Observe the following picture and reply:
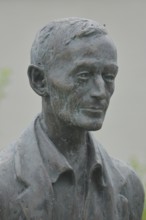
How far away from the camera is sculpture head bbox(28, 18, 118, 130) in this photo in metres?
5.47

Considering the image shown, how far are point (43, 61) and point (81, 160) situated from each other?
21.2 inches

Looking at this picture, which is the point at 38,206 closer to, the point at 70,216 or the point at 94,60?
the point at 70,216

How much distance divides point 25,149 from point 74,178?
0.27 metres

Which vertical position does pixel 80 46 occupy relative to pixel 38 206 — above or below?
above

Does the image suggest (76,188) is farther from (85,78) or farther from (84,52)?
(84,52)

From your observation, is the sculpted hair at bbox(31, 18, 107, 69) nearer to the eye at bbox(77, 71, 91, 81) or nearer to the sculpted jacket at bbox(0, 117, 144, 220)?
the eye at bbox(77, 71, 91, 81)

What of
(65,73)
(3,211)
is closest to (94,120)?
(65,73)

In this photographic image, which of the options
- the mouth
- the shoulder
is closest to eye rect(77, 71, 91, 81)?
the mouth

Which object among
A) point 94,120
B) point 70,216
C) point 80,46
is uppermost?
point 80,46

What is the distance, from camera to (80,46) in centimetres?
547

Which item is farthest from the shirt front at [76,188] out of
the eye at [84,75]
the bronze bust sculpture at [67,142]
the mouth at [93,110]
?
the eye at [84,75]

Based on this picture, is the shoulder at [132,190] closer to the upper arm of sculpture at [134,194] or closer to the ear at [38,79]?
the upper arm of sculpture at [134,194]

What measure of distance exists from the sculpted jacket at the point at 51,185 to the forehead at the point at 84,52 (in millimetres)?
452

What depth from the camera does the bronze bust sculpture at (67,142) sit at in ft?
18.0
